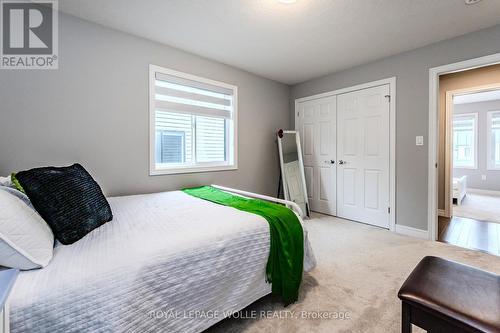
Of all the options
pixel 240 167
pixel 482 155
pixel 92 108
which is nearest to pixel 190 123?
pixel 240 167

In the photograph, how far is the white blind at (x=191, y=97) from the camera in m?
2.67

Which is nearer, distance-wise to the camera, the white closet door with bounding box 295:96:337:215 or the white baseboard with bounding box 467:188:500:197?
the white closet door with bounding box 295:96:337:215

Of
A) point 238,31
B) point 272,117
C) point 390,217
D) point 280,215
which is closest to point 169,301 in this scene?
point 280,215

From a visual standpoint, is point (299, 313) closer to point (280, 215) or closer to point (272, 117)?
point (280, 215)

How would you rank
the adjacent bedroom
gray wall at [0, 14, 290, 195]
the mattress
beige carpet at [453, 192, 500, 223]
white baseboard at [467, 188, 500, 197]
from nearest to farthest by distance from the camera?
1. the mattress
2. the adjacent bedroom
3. gray wall at [0, 14, 290, 195]
4. beige carpet at [453, 192, 500, 223]
5. white baseboard at [467, 188, 500, 197]

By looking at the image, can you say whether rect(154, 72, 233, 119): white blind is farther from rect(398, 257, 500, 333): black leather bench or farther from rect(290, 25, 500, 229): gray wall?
rect(398, 257, 500, 333): black leather bench

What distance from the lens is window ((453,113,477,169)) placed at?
18.9 feet

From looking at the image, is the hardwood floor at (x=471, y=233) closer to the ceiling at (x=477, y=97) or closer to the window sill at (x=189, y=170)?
the window sill at (x=189, y=170)

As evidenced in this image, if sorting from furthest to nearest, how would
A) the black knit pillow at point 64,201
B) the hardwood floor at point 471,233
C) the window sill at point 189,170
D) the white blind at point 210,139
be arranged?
the white blind at point 210,139
the window sill at point 189,170
the hardwood floor at point 471,233
the black knit pillow at point 64,201

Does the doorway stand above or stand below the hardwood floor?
above

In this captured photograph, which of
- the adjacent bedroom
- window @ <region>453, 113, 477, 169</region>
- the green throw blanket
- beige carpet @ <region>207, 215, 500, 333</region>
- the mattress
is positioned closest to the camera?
the mattress

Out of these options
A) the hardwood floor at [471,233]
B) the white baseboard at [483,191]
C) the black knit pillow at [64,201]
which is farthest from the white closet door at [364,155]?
the white baseboard at [483,191]

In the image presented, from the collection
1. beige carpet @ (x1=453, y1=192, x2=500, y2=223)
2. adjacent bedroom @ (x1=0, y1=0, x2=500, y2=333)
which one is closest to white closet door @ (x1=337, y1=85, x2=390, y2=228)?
adjacent bedroom @ (x1=0, y1=0, x2=500, y2=333)

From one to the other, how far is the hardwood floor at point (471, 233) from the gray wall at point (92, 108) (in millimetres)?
3261
